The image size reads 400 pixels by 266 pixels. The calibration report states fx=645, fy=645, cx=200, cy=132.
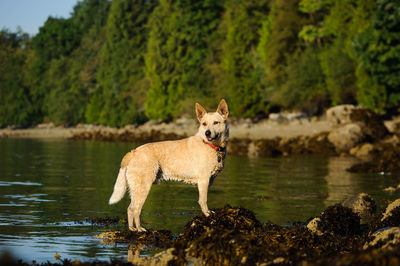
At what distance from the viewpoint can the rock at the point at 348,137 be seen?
37031mm

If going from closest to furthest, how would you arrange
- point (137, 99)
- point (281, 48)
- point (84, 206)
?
point (84, 206)
point (281, 48)
point (137, 99)

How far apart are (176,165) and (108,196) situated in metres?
8.29

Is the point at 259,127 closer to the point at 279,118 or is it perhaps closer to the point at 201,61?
the point at 279,118

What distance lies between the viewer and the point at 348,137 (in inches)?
1462

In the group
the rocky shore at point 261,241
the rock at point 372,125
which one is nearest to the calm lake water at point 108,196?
the rocky shore at point 261,241

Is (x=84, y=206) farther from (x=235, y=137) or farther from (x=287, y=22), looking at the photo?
(x=287, y=22)

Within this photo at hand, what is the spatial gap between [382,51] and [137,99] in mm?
45616

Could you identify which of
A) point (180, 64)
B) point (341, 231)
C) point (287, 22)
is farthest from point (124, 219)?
point (180, 64)

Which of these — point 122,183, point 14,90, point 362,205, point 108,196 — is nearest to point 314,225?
point 362,205

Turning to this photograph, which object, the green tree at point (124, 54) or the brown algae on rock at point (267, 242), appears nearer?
the brown algae on rock at point (267, 242)

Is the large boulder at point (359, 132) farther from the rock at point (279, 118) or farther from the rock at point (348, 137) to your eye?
the rock at point (279, 118)

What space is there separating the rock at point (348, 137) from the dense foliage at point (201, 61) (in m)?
7.14

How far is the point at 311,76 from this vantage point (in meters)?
54.4

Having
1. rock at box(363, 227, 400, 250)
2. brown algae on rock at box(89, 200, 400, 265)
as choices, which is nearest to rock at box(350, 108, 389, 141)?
brown algae on rock at box(89, 200, 400, 265)
